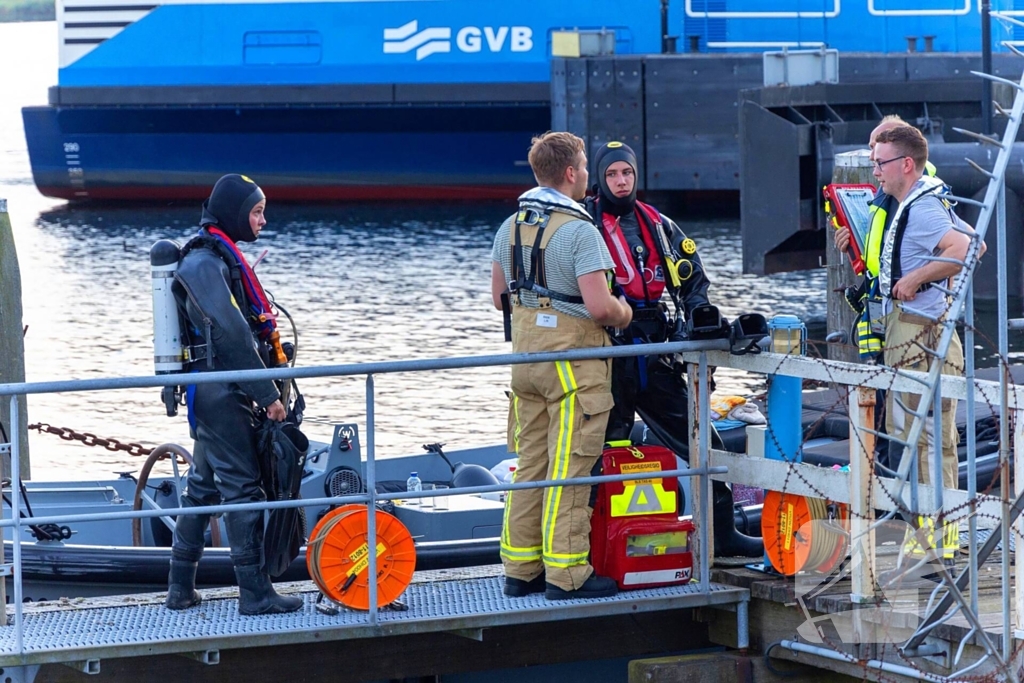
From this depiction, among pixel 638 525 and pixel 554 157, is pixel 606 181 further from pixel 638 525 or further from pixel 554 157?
pixel 638 525

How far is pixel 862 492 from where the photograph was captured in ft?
15.8

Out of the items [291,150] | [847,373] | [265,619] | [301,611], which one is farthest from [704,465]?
[291,150]

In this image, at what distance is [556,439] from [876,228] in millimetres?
1468

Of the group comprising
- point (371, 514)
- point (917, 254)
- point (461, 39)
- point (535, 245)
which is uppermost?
point (461, 39)

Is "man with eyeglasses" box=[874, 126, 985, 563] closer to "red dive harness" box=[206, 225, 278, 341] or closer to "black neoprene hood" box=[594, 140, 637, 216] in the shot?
"black neoprene hood" box=[594, 140, 637, 216]

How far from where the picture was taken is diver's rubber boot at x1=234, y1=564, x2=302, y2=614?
5.07m

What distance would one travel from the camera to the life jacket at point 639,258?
5309 mm

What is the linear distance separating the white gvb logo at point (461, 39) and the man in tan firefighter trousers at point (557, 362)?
26.5 meters

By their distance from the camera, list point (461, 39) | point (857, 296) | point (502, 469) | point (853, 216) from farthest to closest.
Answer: point (461, 39)
point (502, 469)
point (853, 216)
point (857, 296)

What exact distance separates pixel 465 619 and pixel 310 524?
251cm

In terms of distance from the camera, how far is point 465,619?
16.5ft

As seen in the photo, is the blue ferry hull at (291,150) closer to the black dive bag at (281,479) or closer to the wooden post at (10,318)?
the wooden post at (10,318)

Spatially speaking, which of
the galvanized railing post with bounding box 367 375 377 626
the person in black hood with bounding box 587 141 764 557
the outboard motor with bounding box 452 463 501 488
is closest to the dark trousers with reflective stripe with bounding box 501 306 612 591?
the person in black hood with bounding box 587 141 764 557

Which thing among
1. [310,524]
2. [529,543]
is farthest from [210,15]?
[529,543]
